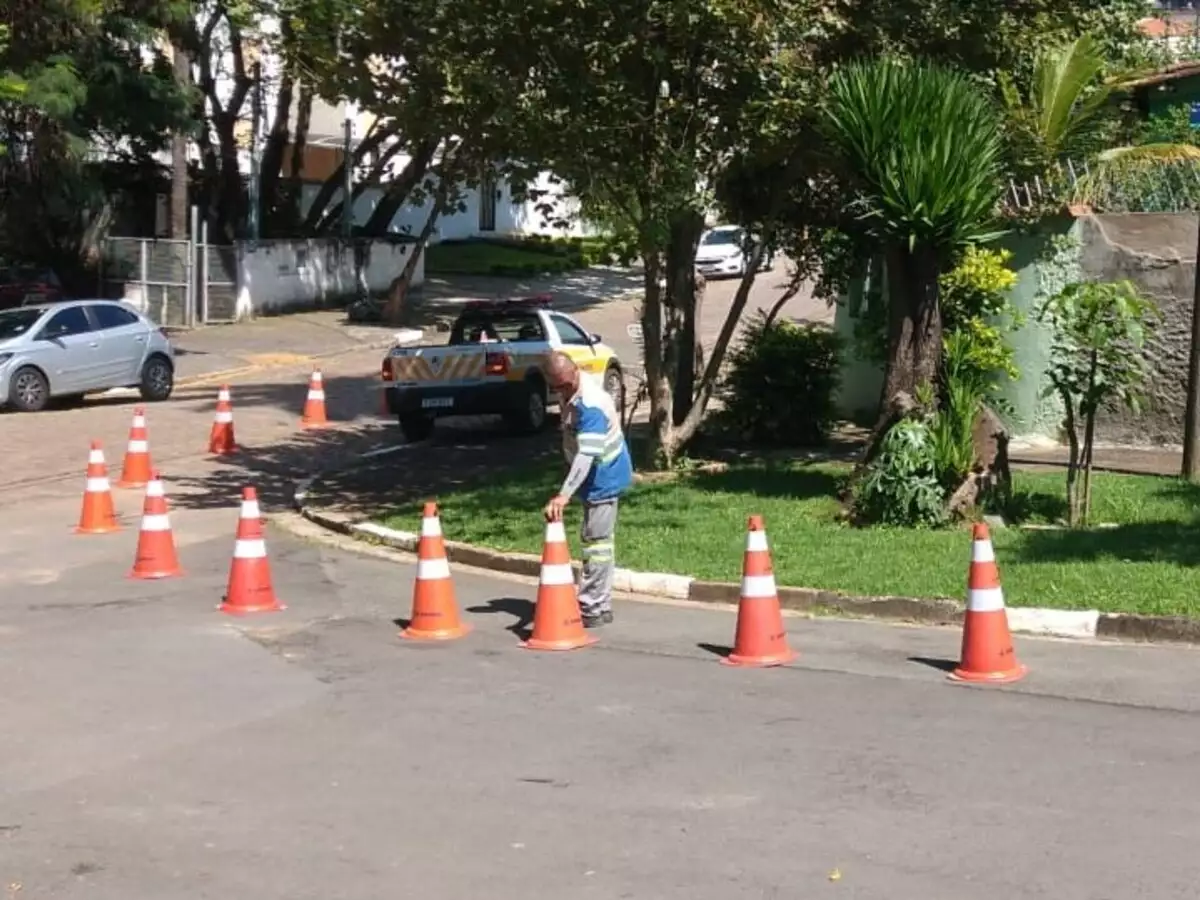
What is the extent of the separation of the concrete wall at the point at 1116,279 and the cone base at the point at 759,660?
846 centimetres

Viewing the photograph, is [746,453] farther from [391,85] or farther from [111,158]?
[111,158]

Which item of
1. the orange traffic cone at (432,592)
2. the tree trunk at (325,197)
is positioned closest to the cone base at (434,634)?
the orange traffic cone at (432,592)

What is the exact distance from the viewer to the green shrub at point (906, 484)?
12.4m

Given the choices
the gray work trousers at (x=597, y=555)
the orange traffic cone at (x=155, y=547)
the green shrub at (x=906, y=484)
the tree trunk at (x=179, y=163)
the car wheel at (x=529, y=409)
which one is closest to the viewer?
the gray work trousers at (x=597, y=555)

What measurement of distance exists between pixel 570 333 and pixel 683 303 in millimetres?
4493

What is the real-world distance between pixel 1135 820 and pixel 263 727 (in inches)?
156

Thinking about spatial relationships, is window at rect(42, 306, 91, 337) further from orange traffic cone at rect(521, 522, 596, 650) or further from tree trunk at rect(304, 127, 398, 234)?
tree trunk at rect(304, 127, 398, 234)

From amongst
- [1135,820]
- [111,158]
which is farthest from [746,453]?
[111,158]

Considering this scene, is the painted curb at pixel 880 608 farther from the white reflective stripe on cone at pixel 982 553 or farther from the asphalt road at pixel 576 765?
the white reflective stripe on cone at pixel 982 553

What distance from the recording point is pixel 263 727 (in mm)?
7711

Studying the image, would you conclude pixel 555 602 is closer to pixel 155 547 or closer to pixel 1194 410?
pixel 155 547

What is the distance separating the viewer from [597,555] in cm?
985

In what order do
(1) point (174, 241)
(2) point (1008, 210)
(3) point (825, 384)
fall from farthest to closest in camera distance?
1. (1) point (174, 241)
2. (3) point (825, 384)
3. (2) point (1008, 210)

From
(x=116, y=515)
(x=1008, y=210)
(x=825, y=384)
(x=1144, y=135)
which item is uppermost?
(x=1144, y=135)
